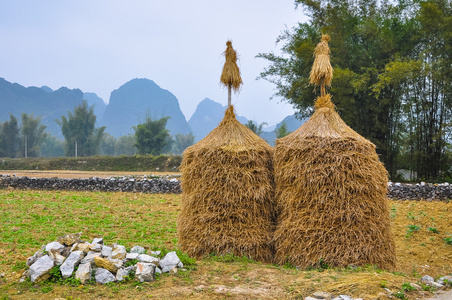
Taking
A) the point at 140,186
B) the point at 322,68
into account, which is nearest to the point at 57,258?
the point at 322,68

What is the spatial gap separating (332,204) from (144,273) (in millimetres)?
2663

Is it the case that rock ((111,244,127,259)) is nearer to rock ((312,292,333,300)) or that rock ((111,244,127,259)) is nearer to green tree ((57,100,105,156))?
rock ((312,292,333,300))

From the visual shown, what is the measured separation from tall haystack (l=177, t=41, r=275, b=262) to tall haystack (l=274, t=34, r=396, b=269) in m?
0.30

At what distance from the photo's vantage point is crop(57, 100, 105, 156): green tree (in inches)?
2127

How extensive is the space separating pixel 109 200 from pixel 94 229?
513 cm

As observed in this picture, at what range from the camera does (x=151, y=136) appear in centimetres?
4362

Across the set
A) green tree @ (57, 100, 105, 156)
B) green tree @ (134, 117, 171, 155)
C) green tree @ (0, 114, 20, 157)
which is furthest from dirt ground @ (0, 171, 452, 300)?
green tree @ (0, 114, 20, 157)

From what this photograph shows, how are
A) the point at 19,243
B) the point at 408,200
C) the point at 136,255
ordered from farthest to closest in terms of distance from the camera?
the point at 408,200, the point at 19,243, the point at 136,255

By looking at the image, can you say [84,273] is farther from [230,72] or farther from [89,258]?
[230,72]

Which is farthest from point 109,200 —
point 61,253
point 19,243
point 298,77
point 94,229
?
point 298,77

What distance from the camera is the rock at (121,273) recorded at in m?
4.63

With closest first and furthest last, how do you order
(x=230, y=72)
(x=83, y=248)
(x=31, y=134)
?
(x=83, y=248)
(x=230, y=72)
(x=31, y=134)

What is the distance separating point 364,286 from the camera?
170 inches

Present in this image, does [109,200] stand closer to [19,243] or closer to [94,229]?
[94,229]
